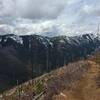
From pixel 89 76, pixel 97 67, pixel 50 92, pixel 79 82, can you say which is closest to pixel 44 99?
pixel 50 92

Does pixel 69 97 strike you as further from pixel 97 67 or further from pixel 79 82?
pixel 97 67

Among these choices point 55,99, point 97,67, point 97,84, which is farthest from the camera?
point 97,67

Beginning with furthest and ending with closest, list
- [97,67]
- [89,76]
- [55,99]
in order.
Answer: [97,67]
[89,76]
[55,99]

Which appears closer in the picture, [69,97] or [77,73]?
[69,97]

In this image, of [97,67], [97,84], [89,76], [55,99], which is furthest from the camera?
[97,67]

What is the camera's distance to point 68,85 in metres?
46.3

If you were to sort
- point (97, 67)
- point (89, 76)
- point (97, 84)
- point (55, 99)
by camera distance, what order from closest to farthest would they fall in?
point (55, 99), point (97, 84), point (89, 76), point (97, 67)

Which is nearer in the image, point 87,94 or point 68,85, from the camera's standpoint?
point 87,94

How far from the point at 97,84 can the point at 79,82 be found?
3295 mm

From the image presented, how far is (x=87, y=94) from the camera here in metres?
41.6

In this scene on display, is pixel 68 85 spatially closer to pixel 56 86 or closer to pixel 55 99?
pixel 56 86

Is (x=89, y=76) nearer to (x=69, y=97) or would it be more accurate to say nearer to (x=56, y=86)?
(x=56, y=86)

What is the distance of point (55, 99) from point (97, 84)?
808 centimetres

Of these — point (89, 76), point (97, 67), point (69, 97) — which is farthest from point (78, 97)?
point (97, 67)
